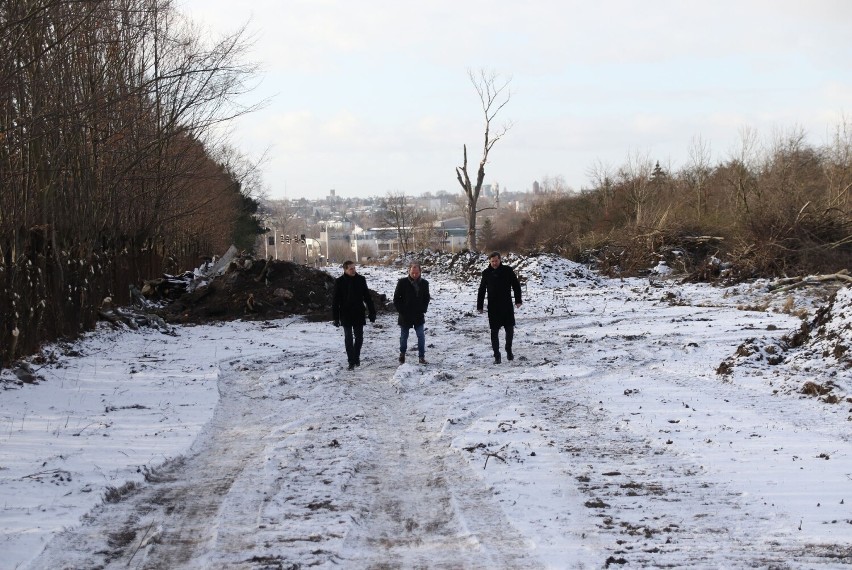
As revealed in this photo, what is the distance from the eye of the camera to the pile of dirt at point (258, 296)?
21109mm

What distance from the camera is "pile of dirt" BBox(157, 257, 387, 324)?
21.1m

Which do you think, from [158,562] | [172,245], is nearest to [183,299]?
[172,245]

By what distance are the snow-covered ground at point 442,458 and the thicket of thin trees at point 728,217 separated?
11.1 meters

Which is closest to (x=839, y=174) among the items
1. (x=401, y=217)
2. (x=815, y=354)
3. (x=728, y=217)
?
(x=728, y=217)

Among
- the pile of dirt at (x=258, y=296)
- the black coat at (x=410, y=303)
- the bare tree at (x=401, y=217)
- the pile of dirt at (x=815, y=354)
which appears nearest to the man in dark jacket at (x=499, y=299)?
the black coat at (x=410, y=303)

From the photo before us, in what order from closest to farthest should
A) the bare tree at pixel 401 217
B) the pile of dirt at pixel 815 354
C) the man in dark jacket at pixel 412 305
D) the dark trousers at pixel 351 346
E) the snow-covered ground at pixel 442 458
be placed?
the snow-covered ground at pixel 442 458 < the pile of dirt at pixel 815 354 < the dark trousers at pixel 351 346 < the man in dark jacket at pixel 412 305 < the bare tree at pixel 401 217

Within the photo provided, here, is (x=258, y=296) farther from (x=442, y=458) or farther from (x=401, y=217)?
(x=401, y=217)

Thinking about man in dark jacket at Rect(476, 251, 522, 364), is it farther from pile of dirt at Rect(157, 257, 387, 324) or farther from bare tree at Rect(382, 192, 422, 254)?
bare tree at Rect(382, 192, 422, 254)

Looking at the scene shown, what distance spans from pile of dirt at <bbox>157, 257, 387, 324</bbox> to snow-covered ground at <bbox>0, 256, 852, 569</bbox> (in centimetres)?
688

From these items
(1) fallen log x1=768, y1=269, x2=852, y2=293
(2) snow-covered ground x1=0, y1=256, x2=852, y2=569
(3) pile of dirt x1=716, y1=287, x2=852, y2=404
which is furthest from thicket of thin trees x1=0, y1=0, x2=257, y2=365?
(1) fallen log x1=768, y1=269, x2=852, y2=293

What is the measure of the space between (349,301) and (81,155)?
8.21 m

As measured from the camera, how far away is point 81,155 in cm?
1691

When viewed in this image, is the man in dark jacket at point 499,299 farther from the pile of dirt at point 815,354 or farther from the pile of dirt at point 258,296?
the pile of dirt at point 258,296

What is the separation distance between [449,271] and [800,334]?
3464cm
